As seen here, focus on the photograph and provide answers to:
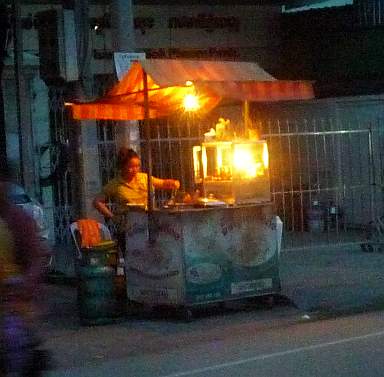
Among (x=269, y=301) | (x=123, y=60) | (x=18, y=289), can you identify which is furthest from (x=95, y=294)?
(x=18, y=289)

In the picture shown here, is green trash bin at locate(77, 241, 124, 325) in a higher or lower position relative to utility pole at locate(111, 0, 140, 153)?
lower

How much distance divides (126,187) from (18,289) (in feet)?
22.3

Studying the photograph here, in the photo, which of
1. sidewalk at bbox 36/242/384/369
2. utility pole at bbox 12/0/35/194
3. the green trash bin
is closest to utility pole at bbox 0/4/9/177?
utility pole at bbox 12/0/35/194

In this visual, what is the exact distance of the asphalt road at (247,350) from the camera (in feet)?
29.4

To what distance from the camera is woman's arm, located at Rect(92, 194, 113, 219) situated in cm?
1223

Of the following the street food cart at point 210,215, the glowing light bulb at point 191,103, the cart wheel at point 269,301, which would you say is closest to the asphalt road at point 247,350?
the street food cart at point 210,215

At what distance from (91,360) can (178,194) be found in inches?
126

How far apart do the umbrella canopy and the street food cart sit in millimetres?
14

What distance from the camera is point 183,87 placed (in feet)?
38.0

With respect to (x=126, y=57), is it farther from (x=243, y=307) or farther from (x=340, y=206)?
(x=340, y=206)

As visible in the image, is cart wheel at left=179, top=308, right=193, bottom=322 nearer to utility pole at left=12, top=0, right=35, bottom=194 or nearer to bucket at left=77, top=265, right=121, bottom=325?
bucket at left=77, top=265, right=121, bottom=325

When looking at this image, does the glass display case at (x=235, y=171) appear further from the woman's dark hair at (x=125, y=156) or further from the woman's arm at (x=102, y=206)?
the woman's arm at (x=102, y=206)

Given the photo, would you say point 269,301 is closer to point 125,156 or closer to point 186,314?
point 186,314

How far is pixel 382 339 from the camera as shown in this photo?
32.9 ft
